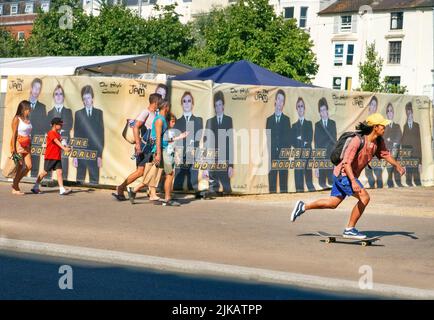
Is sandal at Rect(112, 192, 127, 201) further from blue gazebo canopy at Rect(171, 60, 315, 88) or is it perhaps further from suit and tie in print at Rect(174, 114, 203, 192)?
blue gazebo canopy at Rect(171, 60, 315, 88)

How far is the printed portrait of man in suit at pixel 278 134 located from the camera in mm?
17469

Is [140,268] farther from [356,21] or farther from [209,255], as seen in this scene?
[356,21]

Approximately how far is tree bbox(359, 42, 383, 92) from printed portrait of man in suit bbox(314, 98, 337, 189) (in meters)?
52.1

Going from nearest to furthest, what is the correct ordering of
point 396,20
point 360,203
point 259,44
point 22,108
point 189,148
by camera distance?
point 360,203, point 22,108, point 189,148, point 259,44, point 396,20

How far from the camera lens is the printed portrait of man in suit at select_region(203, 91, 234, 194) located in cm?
1636

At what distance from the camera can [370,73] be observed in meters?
71.5

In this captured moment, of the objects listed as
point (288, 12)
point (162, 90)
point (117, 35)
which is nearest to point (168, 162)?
point (162, 90)

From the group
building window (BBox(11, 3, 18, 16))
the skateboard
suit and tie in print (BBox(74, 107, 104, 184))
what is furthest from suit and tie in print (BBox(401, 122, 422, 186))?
building window (BBox(11, 3, 18, 16))

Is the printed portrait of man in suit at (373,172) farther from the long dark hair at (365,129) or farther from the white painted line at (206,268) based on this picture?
the white painted line at (206,268)

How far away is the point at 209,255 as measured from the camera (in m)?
10.2

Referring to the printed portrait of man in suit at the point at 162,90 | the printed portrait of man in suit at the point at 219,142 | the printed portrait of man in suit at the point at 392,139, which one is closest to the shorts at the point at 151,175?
the printed portrait of man in suit at the point at 219,142

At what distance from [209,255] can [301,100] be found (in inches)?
333

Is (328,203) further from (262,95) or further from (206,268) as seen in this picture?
(262,95)

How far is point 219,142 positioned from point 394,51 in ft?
206
